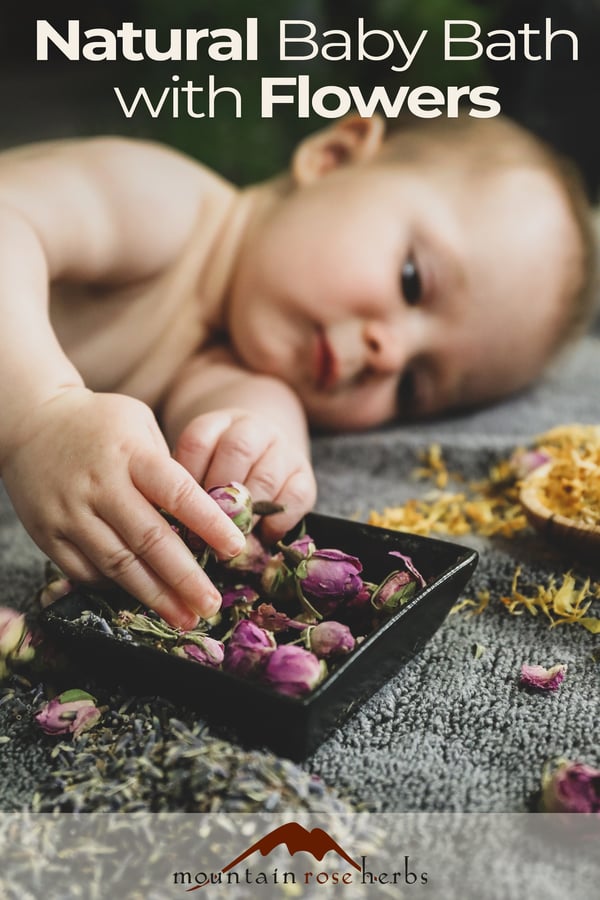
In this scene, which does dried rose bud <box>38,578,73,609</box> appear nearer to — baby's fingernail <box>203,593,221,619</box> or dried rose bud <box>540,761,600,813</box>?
baby's fingernail <box>203,593,221,619</box>

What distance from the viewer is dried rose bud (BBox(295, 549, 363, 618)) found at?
0.62 m

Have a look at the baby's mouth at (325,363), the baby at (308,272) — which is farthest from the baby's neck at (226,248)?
the baby's mouth at (325,363)

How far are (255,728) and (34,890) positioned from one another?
0.47ft

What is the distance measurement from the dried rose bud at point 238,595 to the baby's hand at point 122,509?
0.09 ft

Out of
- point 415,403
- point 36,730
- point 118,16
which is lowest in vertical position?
point 415,403

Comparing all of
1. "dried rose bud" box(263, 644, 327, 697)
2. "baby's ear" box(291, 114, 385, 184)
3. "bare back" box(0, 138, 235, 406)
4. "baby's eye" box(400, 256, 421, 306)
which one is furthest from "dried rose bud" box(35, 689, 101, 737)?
"baby's ear" box(291, 114, 385, 184)

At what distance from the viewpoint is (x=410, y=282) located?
109 centimetres

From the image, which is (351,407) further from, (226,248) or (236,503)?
(236,503)

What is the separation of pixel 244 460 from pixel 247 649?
23 centimetres

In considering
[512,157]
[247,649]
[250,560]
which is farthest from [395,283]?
[247,649]

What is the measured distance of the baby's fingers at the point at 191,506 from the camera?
61 centimetres

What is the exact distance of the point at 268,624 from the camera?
611mm

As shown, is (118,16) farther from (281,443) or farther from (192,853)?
(192,853)

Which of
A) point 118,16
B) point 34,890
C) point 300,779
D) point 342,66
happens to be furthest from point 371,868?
point 118,16
